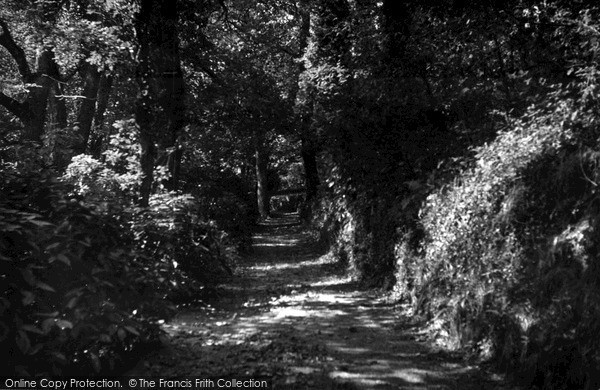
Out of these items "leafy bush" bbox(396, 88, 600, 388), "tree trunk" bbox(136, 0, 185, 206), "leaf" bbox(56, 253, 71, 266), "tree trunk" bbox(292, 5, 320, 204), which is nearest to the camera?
"leaf" bbox(56, 253, 71, 266)

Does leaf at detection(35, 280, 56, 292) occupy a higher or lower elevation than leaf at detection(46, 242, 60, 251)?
lower

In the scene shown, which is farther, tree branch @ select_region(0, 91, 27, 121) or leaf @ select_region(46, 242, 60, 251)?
tree branch @ select_region(0, 91, 27, 121)

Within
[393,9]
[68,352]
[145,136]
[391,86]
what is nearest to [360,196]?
[391,86]

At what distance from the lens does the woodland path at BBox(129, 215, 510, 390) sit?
6.21m

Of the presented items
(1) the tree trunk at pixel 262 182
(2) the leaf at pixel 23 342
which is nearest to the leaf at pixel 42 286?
(2) the leaf at pixel 23 342

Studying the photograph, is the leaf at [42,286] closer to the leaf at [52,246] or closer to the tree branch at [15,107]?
the leaf at [52,246]

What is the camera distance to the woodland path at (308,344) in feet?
20.4

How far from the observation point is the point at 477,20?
10453 mm

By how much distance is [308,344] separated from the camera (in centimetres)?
761

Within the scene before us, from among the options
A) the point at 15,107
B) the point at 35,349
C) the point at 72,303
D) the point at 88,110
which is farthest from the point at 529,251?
the point at 88,110

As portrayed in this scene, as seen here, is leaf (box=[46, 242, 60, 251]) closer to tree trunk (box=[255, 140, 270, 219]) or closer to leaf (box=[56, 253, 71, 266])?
leaf (box=[56, 253, 71, 266])

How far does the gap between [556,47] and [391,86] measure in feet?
10.6

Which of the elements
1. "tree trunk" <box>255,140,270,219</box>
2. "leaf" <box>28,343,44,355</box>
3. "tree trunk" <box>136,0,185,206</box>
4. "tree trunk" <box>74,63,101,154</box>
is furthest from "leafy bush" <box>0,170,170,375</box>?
"tree trunk" <box>255,140,270,219</box>

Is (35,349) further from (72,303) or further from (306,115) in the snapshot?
(306,115)
